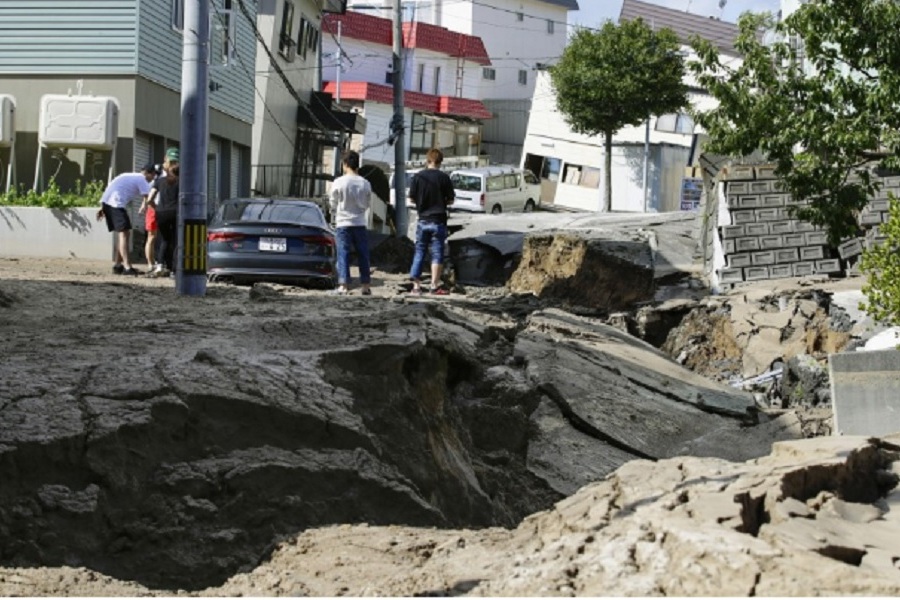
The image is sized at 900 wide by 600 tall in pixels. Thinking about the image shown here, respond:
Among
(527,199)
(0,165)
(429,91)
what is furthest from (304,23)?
(429,91)

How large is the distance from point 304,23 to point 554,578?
3751 cm

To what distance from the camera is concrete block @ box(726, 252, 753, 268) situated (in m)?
23.6

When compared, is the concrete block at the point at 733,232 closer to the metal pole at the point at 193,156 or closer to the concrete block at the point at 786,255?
the concrete block at the point at 786,255

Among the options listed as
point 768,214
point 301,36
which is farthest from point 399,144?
point 768,214

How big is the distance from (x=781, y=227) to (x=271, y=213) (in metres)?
8.47

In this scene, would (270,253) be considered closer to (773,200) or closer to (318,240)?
(318,240)

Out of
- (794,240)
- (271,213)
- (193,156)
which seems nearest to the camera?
(193,156)

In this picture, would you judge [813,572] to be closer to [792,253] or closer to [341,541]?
[341,541]

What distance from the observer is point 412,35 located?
67.4 metres

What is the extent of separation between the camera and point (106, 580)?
6.08 meters

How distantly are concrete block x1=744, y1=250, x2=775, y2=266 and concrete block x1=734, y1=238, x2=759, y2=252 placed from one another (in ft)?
0.40

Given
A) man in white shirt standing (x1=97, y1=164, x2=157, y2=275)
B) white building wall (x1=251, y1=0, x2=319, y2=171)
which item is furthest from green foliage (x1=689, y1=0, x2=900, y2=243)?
white building wall (x1=251, y1=0, x2=319, y2=171)

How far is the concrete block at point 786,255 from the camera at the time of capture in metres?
23.4

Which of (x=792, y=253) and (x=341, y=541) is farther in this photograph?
(x=792, y=253)
